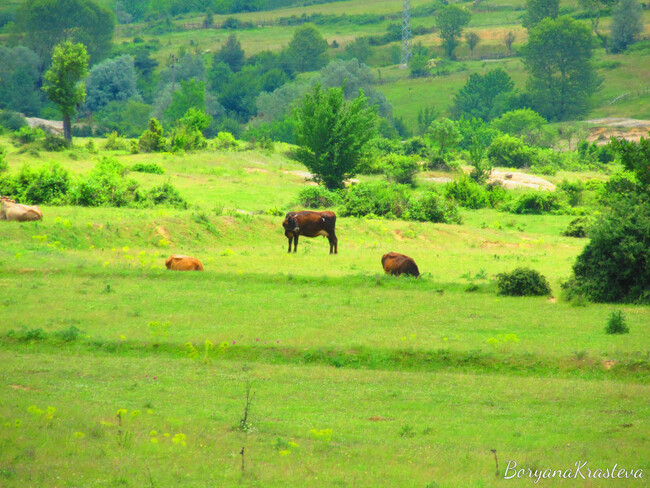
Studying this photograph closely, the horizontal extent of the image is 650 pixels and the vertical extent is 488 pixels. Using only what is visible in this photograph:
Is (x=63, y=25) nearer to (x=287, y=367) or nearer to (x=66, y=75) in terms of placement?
(x=66, y=75)

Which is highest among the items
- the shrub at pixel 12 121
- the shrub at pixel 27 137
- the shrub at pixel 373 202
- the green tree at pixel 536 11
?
the green tree at pixel 536 11

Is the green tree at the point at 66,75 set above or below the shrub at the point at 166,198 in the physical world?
above

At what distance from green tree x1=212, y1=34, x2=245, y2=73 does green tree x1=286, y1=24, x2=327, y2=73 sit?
9971 mm

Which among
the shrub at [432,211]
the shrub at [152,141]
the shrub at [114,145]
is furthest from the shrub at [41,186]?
the shrub at [114,145]

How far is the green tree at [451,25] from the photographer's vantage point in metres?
160

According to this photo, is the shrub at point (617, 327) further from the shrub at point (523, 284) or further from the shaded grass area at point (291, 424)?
the shrub at point (523, 284)

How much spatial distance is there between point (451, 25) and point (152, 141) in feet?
363

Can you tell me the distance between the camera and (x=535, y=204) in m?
51.2

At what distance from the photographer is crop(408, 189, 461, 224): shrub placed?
42344 mm

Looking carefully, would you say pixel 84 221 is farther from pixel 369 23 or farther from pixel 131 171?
pixel 369 23

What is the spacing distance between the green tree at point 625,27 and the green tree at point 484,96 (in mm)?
26777

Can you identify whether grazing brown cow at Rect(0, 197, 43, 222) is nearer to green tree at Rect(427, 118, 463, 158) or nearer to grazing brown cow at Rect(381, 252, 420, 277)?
grazing brown cow at Rect(381, 252, 420, 277)

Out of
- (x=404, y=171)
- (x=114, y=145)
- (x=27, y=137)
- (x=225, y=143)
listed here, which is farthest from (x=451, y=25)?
(x=27, y=137)

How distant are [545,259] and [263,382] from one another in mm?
19958
